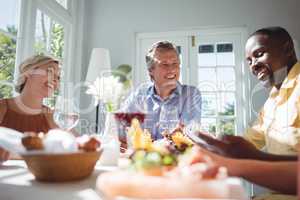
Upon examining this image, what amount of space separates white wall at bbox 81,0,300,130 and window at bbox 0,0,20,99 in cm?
99

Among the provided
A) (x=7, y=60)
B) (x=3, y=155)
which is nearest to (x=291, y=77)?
(x=3, y=155)

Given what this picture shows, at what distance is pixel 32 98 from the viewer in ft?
2.69

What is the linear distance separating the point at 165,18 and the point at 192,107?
69.8 inches

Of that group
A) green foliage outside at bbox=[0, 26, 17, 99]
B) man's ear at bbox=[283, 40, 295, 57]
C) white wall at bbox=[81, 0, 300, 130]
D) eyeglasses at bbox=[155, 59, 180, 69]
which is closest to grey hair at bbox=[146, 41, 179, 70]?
eyeglasses at bbox=[155, 59, 180, 69]

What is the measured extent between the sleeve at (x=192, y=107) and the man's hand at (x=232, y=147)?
0.55 metres

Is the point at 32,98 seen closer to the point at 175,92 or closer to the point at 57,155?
the point at 57,155

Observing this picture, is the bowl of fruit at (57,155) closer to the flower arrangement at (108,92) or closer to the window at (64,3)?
the flower arrangement at (108,92)

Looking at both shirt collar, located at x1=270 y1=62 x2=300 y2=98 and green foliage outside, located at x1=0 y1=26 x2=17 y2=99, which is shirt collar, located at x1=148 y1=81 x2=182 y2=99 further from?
green foliage outside, located at x1=0 y1=26 x2=17 y2=99

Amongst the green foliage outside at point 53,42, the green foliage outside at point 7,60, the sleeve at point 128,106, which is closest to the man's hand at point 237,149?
the sleeve at point 128,106

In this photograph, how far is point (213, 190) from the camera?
0.33 meters

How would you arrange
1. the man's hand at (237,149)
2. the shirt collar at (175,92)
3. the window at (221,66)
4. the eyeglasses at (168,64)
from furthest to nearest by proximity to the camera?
the window at (221,66) → the shirt collar at (175,92) → the eyeglasses at (168,64) → the man's hand at (237,149)

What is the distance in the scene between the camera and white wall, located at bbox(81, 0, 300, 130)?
8.13 feet

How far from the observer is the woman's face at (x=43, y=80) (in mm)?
764

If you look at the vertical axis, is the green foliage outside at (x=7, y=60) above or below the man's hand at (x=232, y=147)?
above
